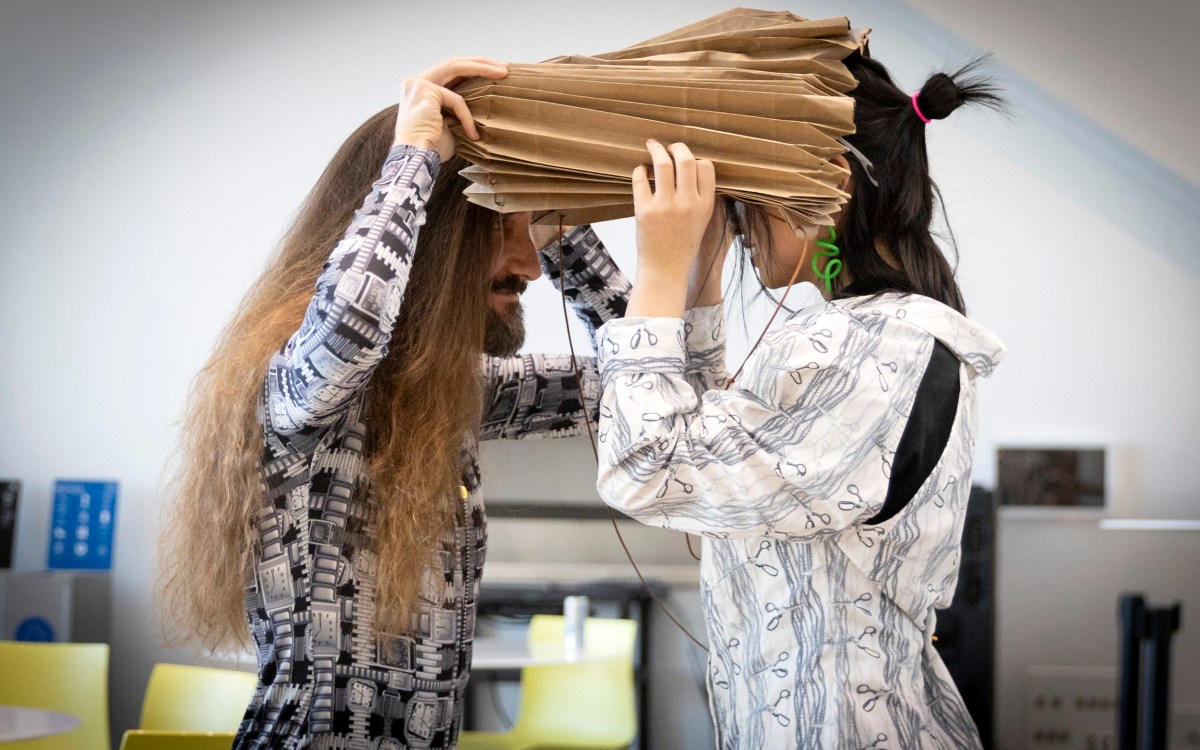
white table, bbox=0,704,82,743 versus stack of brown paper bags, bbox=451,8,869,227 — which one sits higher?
stack of brown paper bags, bbox=451,8,869,227

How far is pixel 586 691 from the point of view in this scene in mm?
2688

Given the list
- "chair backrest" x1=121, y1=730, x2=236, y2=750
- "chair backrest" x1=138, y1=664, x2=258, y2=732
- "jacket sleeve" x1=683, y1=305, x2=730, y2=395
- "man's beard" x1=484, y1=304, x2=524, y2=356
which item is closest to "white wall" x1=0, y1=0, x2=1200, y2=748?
"chair backrest" x1=138, y1=664, x2=258, y2=732

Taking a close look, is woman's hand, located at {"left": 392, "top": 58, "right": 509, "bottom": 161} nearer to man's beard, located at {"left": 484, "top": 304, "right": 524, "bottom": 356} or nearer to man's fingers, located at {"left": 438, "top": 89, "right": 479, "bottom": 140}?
man's fingers, located at {"left": 438, "top": 89, "right": 479, "bottom": 140}

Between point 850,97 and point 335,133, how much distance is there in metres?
2.17

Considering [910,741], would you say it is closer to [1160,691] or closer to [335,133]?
[1160,691]

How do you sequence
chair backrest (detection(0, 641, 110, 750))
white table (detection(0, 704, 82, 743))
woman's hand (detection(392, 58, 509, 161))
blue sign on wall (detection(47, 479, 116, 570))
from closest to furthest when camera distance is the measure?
woman's hand (detection(392, 58, 509, 161))
white table (detection(0, 704, 82, 743))
chair backrest (detection(0, 641, 110, 750))
blue sign on wall (detection(47, 479, 116, 570))

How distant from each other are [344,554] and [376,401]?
0.17m

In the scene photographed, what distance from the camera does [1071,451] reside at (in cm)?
265

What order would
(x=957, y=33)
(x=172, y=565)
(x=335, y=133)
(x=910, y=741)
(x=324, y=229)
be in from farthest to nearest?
1. (x=335, y=133)
2. (x=957, y=33)
3. (x=172, y=565)
4. (x=324, y=229)
5. (x=910, y=741)

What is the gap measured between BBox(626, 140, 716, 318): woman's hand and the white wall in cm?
167

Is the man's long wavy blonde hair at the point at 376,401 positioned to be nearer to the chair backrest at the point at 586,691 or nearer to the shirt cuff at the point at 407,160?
the shirt cuff at the point at 407,160

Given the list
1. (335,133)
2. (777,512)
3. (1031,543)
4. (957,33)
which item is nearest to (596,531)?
(1031,543)

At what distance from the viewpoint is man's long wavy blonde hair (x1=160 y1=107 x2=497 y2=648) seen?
3.55ft

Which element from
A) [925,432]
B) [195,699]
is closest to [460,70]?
[925,432]
